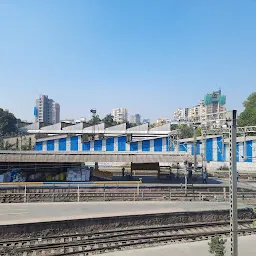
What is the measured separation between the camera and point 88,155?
2555 cm

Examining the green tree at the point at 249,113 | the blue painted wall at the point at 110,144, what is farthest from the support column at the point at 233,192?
the green tree at the point at 249,113

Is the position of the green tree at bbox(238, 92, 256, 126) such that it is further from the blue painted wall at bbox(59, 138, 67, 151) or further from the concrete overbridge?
the blue painted wall at bbox(59, 138, 67, 151)

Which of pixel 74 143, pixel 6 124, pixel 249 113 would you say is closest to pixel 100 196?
pixel 74 143

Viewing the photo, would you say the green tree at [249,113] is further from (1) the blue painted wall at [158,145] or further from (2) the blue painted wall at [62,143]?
(2) the blue painted wall at [62,143]

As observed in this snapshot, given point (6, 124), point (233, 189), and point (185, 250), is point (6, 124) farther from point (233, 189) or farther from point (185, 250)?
point (233, 189)

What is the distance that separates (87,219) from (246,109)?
204ft

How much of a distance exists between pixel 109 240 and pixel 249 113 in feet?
194

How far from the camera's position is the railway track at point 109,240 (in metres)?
11.2

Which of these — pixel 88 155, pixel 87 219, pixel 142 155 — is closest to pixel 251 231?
pixel 87 219

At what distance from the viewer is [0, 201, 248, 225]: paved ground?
14.2 m

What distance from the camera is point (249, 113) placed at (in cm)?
6188

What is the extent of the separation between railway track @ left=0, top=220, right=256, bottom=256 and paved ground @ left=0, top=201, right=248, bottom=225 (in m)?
1.42

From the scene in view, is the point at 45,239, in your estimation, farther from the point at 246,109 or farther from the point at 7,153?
the point at 246,109

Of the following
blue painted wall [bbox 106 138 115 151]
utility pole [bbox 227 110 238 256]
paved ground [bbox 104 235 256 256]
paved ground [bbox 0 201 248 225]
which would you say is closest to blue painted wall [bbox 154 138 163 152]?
blue painted wall [bbox 106 138 115 151]
